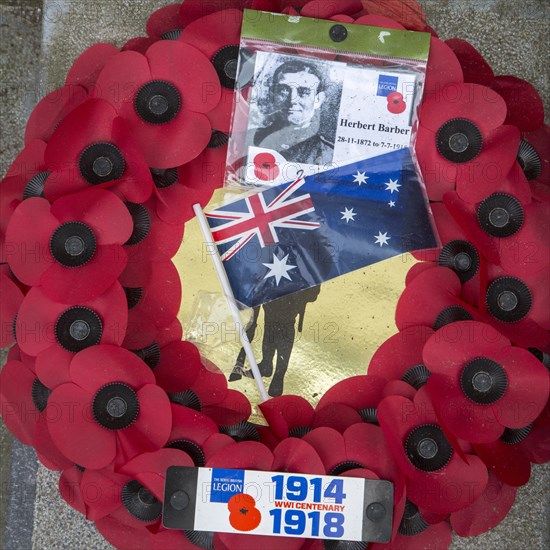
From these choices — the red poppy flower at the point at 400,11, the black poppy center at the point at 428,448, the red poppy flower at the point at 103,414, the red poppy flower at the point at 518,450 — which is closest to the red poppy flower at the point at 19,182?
the red poppy flower at the point at 103,414

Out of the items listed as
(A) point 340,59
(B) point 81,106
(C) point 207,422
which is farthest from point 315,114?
(C) point 207,422

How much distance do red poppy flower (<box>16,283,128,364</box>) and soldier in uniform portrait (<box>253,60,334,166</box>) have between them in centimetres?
32

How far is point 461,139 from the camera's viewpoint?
3.17ft

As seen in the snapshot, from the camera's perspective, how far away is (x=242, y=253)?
1.03 m

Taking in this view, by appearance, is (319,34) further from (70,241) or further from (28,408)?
(28,408)

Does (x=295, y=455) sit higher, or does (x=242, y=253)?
(x=242, y=253)

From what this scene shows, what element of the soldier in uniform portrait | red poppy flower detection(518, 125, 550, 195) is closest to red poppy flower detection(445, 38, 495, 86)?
red poppy flower detection(518, 125, 550, 195)

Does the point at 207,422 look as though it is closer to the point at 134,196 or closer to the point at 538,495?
the point at 134,196

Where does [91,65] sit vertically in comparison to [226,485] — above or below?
above

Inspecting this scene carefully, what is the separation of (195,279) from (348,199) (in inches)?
10.5

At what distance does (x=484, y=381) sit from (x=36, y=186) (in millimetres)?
683

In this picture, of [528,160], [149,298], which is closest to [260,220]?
[149,298]

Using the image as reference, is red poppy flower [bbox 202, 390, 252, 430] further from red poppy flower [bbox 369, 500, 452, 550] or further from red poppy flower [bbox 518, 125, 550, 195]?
red poppy flower [bbox 518, 125, 550, 195]

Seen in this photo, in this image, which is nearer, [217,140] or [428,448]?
[428,448]
